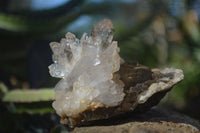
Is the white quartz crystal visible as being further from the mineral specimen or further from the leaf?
the leaf

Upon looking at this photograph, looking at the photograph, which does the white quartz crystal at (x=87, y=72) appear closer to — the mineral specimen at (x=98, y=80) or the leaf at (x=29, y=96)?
the mineral specimen at (x=98, y=80)

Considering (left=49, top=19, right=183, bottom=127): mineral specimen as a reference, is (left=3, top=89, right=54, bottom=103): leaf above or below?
below

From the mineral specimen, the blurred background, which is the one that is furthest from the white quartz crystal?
the blurred background

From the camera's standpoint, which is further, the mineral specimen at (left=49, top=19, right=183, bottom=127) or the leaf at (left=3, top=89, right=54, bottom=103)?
the leaf at (left=3, top=89, right=54, bottom=103)

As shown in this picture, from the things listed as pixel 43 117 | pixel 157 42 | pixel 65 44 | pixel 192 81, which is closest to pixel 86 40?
pixel 65 44

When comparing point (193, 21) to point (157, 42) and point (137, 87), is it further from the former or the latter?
point (137, 87)

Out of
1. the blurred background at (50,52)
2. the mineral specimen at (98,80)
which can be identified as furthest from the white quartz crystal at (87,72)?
the blurred background at (50,52)

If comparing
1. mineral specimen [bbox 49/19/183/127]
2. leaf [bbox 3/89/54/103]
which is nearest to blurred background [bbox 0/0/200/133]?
leaf [bbox 3/89/54/103]
